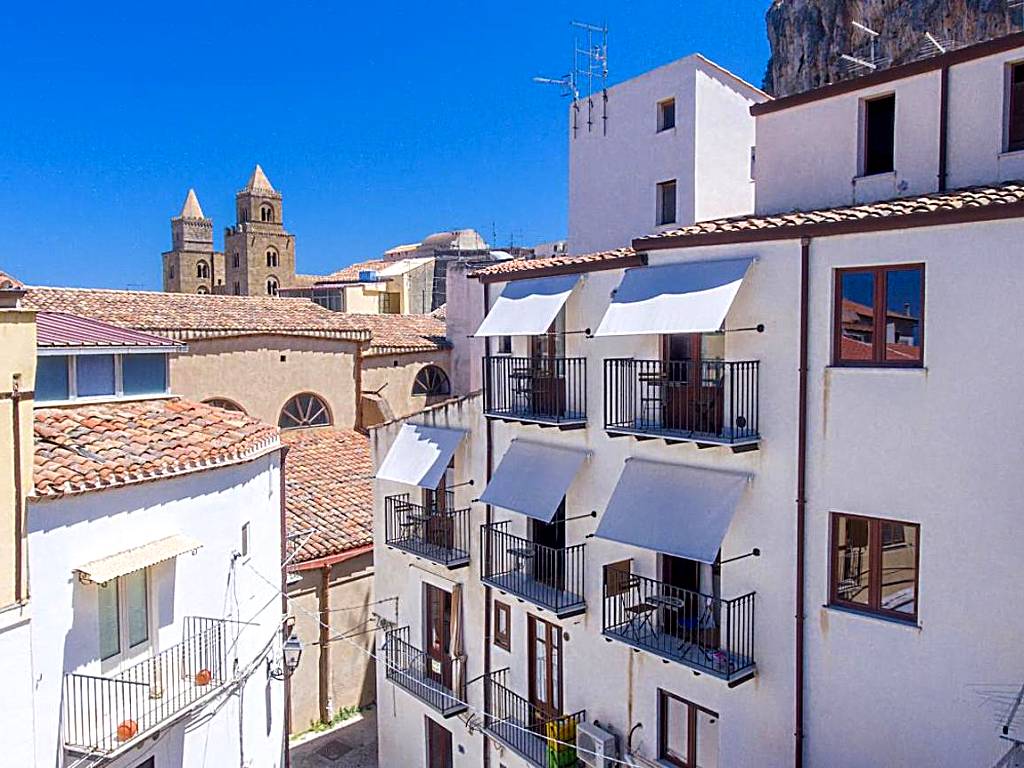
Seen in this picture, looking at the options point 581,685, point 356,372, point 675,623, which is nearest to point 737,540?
point 675,623

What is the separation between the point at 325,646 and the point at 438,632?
14.6 ft

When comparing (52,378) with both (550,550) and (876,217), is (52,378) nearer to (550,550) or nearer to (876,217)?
(550,550)

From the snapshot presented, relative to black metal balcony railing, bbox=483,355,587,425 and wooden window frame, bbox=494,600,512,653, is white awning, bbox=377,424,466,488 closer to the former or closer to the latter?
black metal balcony railing, bbox=483,355,587,425

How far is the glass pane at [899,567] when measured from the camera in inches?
389

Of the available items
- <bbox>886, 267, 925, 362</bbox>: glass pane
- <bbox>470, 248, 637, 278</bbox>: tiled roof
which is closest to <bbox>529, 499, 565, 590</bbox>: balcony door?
<bbox>470, 248, 637, 278</bbox>: tiled roof

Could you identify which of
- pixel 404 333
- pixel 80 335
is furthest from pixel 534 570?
pixel 404 333

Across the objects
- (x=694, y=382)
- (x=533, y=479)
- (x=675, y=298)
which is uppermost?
(x=675, y=298)

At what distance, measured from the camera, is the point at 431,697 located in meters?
17.2

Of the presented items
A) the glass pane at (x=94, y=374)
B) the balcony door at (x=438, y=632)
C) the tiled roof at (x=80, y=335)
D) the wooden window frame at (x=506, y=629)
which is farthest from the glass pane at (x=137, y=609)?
the balcony door at (x=438, y=632)

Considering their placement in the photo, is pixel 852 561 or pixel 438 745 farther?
pixel 438 745

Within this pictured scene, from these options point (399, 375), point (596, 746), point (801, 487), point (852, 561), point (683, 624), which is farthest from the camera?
point (399, 375)

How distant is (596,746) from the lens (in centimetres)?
1348

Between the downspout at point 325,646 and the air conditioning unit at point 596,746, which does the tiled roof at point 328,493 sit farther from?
the air conditioning unit at point 596,746

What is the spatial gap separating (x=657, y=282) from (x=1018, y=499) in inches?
212
